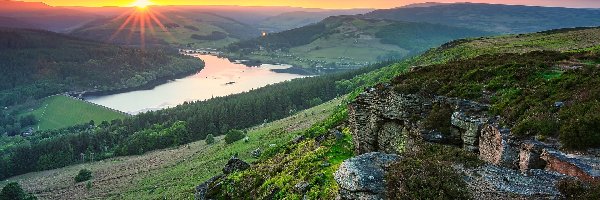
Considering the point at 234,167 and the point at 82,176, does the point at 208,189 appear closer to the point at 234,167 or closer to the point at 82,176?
the point at 234,167

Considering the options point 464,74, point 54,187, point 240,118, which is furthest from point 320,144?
point 240,118

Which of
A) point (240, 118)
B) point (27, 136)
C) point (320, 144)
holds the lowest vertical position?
point (27, 136)

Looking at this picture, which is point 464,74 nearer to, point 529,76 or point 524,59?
point 529,76

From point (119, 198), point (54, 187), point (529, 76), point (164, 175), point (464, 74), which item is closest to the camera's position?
point (529, 76)

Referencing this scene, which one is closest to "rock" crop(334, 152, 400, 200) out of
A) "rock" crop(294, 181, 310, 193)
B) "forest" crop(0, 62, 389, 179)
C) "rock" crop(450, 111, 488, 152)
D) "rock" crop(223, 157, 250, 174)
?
"rock" crop(450, 111, 488, 152)

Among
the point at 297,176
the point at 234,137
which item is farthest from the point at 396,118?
the point at 234,137

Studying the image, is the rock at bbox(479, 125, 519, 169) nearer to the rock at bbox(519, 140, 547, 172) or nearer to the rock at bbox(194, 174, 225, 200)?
the rock at bbox(519, 140, 547, 172)

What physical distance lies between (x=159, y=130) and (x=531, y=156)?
155m

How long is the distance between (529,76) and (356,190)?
1877 cm

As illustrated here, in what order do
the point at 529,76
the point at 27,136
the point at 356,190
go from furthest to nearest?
1. the point at 27,136
2. the point at 529,76
3. the point at 356,190

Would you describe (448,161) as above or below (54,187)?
above

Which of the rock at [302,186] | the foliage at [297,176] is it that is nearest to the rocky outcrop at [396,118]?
the foliage at [297,176]

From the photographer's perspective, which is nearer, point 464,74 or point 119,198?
point 464,74

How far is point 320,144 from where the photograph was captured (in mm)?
40344
